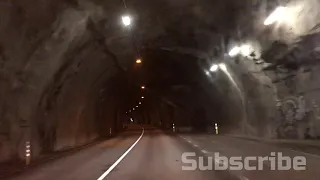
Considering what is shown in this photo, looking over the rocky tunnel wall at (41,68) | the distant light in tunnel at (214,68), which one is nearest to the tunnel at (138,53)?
Answer: the rocky tunnel wall at (41,68)

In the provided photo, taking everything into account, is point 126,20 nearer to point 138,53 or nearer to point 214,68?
point 138,53

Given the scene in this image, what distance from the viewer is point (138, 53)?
3931cm

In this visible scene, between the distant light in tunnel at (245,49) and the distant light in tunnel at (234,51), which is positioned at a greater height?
the distant light in tunnel at (234,51)

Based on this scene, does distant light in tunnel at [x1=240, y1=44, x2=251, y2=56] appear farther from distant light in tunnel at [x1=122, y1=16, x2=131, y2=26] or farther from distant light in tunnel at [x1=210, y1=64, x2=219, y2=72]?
distant light in tunnel at [x1=210, y1=64, x2=219, y2=72]

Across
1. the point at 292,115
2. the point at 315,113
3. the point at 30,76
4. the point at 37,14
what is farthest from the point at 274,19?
the point at 30,76

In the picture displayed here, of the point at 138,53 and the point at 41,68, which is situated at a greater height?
the point at 138,53

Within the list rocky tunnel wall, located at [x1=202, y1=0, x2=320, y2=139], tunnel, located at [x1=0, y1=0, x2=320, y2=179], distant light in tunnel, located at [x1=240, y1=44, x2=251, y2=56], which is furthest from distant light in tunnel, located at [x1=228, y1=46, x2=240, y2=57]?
distant light in tunnel, located at [x1=240, y1=44, x2=251, y2=56]

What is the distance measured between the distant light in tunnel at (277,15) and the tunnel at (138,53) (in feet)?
0.22

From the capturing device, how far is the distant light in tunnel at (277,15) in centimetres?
1875

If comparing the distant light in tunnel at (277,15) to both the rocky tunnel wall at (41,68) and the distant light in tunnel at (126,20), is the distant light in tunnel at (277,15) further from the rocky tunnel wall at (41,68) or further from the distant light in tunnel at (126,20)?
the rocky tunnel wall at (41,68)

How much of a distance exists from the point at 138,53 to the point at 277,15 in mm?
21083

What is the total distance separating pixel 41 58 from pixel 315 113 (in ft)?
48.1

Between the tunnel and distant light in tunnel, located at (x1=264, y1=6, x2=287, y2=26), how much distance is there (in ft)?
0.22

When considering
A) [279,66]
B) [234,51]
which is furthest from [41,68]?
[234,51]
